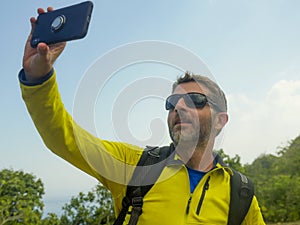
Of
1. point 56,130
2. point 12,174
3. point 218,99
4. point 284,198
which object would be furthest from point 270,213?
point 56,130

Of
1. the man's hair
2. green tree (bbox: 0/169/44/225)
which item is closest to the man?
the man's hair

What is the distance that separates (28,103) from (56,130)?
175 millimetres

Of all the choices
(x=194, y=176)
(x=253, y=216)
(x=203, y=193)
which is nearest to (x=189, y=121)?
(x=194, y=176)

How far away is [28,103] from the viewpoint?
5.16 feet

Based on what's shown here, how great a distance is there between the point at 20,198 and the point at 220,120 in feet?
46.3

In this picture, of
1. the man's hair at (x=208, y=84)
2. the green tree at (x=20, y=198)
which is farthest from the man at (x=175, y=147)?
the green tree at (x=20, y=198)

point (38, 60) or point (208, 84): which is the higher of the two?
point (208, 84)

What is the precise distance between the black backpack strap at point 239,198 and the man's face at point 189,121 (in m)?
0.36

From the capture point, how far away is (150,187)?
6.58 ft

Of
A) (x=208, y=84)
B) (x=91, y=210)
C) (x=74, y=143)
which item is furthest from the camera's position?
(x=91, y=210)

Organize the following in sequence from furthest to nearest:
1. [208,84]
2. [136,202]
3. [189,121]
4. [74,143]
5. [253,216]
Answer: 1. [208,84]
2. [189,121]
3. [253,216]
4. [136,202]
5. [74,143]

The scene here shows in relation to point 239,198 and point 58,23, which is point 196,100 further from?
point 58,23

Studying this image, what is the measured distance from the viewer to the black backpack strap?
83.0 inches

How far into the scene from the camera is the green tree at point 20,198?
13.2 meters
